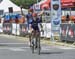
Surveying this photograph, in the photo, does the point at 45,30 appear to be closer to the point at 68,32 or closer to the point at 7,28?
the point at 68,32

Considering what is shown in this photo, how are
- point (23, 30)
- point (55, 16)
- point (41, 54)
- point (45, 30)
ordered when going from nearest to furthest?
point (41, 54), point (55, 16), point (45, 30), point (23, 30)

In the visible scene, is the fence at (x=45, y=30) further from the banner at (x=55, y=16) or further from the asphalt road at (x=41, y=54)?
the asphalt road at (x=41, y=54)

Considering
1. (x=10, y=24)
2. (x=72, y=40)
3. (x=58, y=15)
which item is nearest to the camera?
(x=72, y=40)

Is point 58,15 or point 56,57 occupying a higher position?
point 58,15

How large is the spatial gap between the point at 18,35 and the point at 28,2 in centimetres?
7502

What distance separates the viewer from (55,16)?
28031 millimetres

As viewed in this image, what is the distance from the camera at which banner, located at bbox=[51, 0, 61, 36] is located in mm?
27750

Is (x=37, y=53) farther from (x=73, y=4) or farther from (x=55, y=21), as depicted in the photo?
(x=73, y=4)

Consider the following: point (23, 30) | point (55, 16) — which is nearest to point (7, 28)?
point (23, 30)

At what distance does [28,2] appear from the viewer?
111938 millimetres

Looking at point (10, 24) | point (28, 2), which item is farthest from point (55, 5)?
point (28, 2)

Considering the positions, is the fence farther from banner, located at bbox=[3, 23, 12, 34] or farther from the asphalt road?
the asphalt road

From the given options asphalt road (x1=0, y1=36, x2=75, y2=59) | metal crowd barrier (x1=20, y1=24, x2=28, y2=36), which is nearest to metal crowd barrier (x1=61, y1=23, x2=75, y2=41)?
asphalt road (x1=0, y1=36, x2=75, y2=59)

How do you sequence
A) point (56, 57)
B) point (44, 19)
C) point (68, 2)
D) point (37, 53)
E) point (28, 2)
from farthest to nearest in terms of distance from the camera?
point (28, 2)
point (44, 19)
point (68, 2)
point (37, 53)
point (56, 57)
